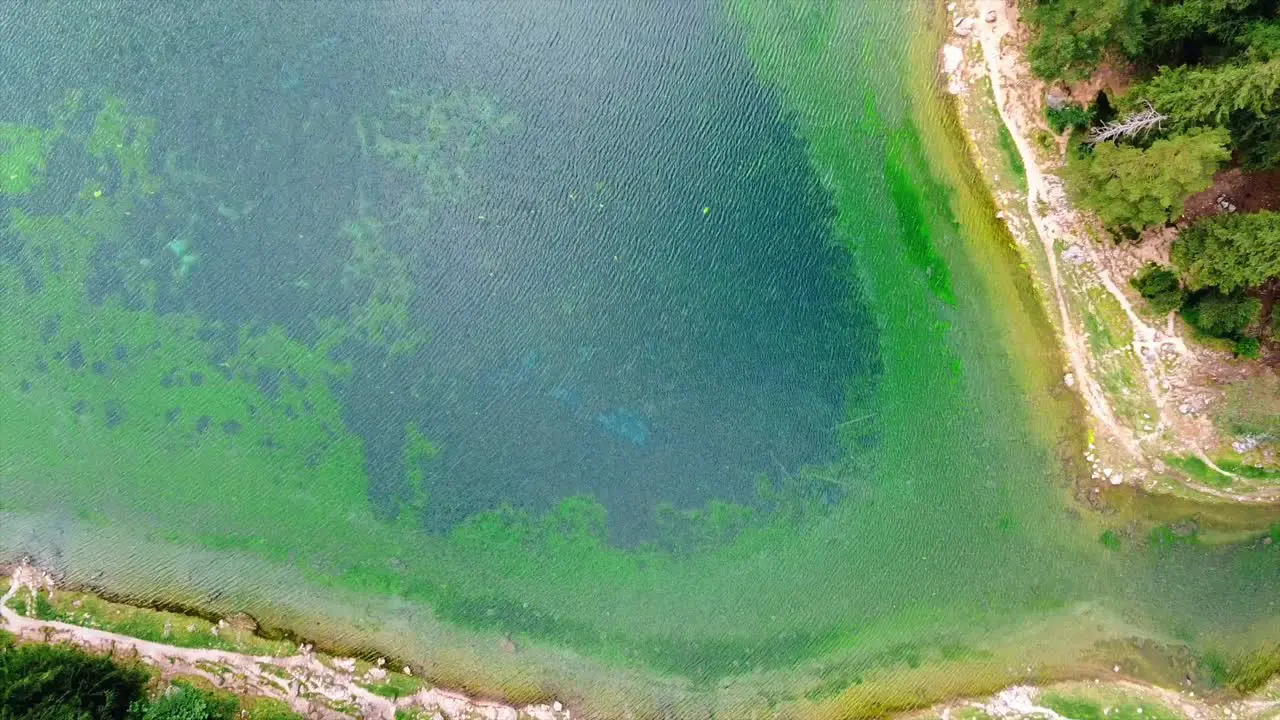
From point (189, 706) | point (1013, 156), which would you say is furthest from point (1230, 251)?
point (189, 706)

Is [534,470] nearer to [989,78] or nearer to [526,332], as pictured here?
[526,332]

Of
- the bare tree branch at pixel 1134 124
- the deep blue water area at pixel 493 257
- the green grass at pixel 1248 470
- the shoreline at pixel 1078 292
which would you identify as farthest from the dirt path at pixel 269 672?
the bare tree branch at pixel 1134 124

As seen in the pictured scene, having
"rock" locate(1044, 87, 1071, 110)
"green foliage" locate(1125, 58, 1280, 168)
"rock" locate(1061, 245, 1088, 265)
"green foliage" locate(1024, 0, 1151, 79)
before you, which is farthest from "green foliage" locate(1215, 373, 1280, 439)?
"green foliage" locate(1024, 0, 1151, 79)

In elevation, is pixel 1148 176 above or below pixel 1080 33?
below

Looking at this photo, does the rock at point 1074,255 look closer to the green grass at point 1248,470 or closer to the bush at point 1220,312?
the bush at point 1220,312

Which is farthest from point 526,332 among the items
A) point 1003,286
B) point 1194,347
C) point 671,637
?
point 1194,347

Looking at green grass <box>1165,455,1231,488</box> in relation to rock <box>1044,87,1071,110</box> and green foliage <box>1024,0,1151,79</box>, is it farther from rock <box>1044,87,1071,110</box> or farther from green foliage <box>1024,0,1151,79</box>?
green foliage <box>1024,0,1151,79</box>

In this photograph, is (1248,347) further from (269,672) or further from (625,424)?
(269,672)
